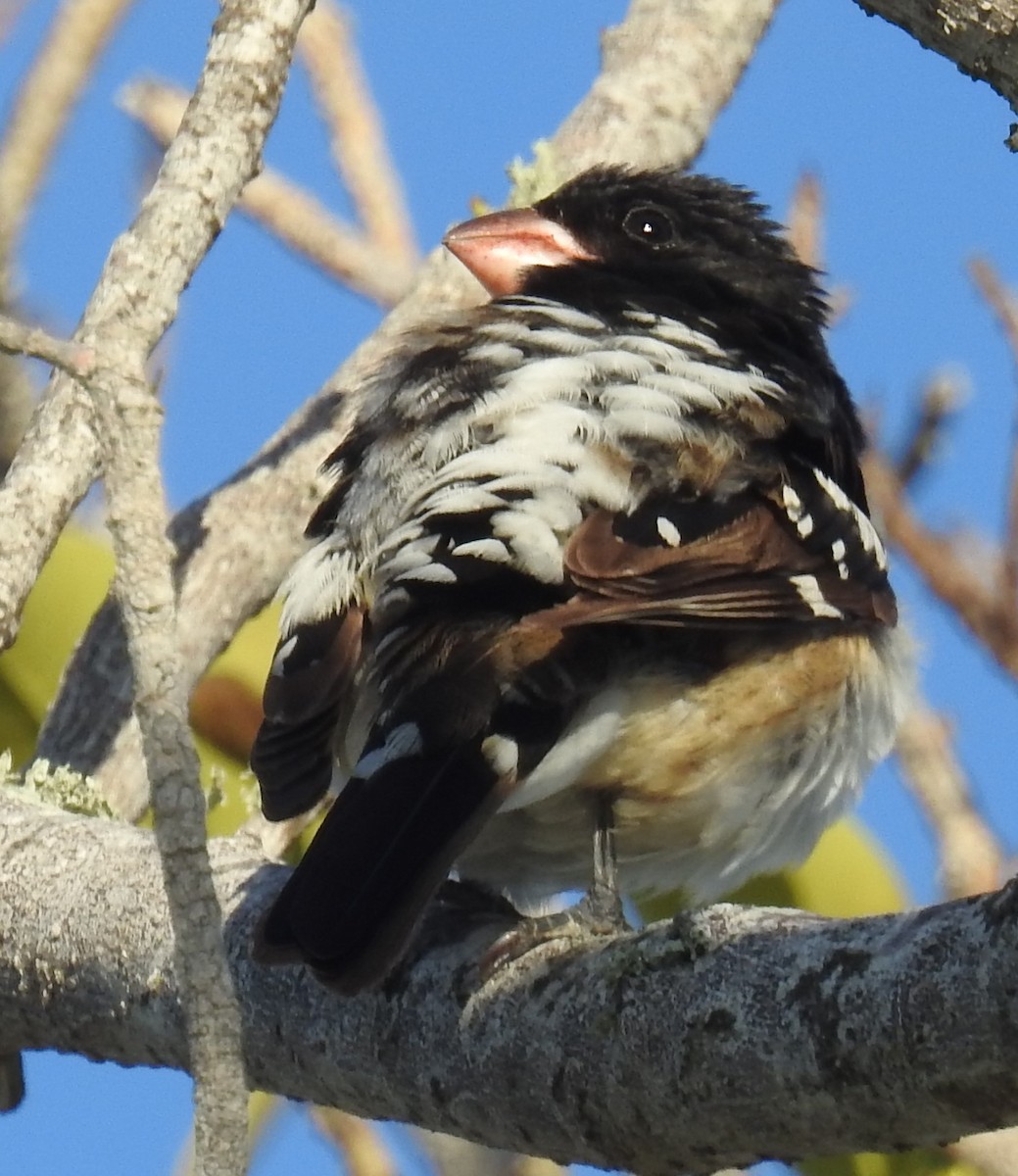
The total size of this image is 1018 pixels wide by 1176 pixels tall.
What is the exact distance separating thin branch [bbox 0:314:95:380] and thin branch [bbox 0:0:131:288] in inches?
77.4

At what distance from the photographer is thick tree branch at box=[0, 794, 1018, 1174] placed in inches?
74.2

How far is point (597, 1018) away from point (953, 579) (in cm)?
134

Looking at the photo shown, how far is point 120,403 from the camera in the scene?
1948mm

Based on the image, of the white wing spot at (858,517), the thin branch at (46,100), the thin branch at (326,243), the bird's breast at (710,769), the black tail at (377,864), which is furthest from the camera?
the thin branch at (326,243)

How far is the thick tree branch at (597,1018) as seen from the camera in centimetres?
188

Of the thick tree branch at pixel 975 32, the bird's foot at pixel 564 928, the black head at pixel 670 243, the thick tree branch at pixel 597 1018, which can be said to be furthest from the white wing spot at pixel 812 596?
the thick tree branch at pixel 975 32

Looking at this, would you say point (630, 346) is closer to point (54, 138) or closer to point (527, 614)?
point (527, 614)

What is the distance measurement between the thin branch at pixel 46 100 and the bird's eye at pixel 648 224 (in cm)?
107

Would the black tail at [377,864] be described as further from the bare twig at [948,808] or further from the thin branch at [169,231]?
the bare twig at [948,808]

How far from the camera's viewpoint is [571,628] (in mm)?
2920

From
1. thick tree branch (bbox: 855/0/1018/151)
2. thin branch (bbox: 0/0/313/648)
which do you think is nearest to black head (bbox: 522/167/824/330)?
thin branch (bbox: 0/0/313/648)

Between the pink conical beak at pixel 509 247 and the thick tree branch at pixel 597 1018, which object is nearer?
the thick tree branch at pixel 597 1018

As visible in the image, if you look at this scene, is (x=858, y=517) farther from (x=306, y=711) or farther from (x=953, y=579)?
(x=306, y=711)

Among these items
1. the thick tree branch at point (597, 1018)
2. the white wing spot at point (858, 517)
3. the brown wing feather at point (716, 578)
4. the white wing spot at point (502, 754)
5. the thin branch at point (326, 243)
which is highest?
A: the thin branch at point (326, 243)
